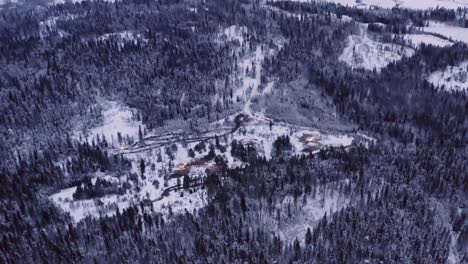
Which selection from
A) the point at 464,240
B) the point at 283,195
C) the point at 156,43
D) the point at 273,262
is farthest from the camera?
the point at 156,43

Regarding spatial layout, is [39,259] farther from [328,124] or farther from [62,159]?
[328,124]

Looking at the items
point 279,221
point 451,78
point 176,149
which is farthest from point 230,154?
point 451,78

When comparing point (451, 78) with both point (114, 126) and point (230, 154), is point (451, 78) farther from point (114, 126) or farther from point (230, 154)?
point (114, 126)

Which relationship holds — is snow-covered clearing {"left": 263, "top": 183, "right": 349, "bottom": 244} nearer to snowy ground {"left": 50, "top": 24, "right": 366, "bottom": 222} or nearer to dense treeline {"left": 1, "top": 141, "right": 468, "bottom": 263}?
dense treeline {"left": 1, "top": 141, "right": 468, "bottom": 263}

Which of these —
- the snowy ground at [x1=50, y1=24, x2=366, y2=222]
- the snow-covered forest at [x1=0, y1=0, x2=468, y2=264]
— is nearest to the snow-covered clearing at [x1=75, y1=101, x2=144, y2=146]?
the snowy ground at [x1=50, y1=24, x2=366, y2=222]

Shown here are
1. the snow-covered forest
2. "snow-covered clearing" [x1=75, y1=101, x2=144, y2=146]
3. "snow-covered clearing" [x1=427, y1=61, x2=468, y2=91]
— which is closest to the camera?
the snow-covered forest

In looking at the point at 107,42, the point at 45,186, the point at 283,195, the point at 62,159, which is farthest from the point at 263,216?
the point at 107,42
